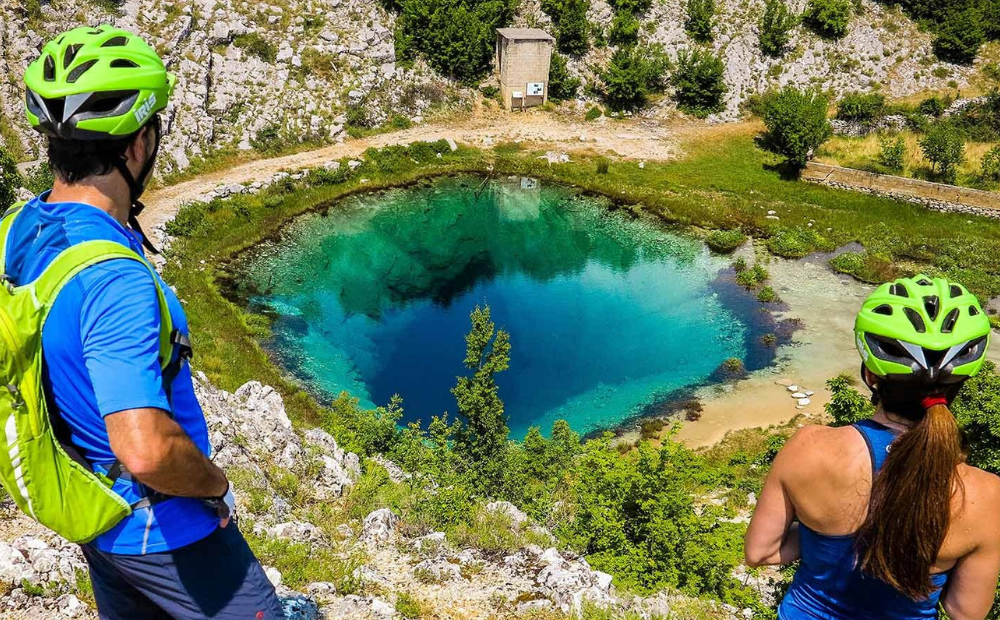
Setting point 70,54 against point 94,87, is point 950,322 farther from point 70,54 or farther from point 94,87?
point 70,54

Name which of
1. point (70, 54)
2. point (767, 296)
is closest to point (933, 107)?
point (767, 296)

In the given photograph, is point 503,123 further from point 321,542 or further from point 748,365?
point 321,542

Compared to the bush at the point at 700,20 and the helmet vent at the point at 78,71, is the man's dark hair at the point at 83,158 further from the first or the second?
the bush at the point at 700,20

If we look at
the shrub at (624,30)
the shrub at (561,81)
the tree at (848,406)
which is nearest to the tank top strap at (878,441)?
the tree at (848,406)

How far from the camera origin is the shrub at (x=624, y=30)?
51.6 meters

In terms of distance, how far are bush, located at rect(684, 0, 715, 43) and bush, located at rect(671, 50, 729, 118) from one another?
1.89 m

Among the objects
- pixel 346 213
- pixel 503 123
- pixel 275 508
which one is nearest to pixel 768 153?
pixel 503 123

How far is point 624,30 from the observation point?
51.7m

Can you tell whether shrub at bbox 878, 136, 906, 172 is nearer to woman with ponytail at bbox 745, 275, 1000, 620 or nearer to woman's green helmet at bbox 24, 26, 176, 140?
woman with ponytail at bbox 745, 275, 1000, 620

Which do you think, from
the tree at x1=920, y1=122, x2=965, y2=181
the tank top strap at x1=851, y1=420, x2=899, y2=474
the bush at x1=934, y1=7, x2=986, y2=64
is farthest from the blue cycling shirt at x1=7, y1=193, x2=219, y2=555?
the bush at x1=934, y1=7, x2=986, y2=64

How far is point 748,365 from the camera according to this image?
28234 mm

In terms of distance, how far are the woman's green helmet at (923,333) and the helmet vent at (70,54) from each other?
495 cm

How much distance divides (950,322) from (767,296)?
29.7 metres

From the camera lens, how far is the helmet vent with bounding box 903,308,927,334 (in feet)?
13.8
